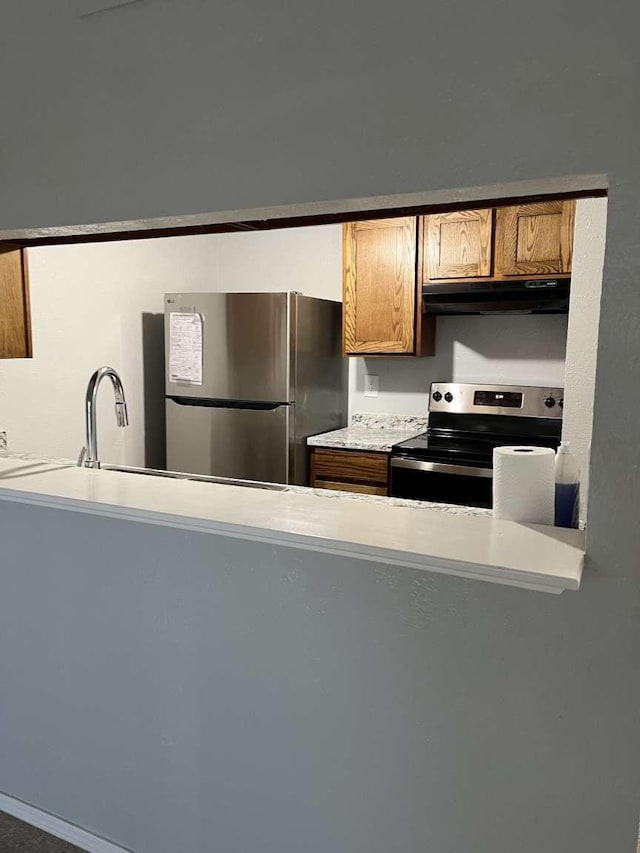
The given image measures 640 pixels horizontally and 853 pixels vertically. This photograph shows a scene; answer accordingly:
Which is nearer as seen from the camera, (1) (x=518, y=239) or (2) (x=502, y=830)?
(2) (x=502, y=830)

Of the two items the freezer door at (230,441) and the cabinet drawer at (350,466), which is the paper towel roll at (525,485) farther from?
the freezer door at (230,441)

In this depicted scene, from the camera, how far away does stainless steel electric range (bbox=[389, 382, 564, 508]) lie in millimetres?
3125

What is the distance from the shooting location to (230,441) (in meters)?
3.64

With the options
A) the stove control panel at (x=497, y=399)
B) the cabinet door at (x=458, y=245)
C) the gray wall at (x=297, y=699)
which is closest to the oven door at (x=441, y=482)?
the stove control panel at (x=497, y=399)

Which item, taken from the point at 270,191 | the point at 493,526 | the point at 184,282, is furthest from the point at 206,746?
the point at 184,282

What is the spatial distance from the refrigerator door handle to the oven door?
0.70m

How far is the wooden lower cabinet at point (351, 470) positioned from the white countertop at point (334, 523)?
1603 millimetres

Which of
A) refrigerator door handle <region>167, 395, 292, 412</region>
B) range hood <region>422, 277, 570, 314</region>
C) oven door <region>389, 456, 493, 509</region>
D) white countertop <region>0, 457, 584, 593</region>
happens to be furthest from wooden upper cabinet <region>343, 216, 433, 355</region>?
white countertop <region>0, 457, 584, 593</region>

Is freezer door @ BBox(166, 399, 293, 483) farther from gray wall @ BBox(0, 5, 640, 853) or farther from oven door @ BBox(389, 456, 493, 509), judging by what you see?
gray wall @ BBox(0, 5, 640, 853)

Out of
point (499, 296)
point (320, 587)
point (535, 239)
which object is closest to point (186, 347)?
point (499, 296)

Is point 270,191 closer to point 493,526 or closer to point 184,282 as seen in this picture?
point 493,526

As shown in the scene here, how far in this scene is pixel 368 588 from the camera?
1372 mm

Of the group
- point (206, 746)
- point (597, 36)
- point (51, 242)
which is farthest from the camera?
point (51, 242)

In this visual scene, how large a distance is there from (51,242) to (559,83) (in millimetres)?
1439
